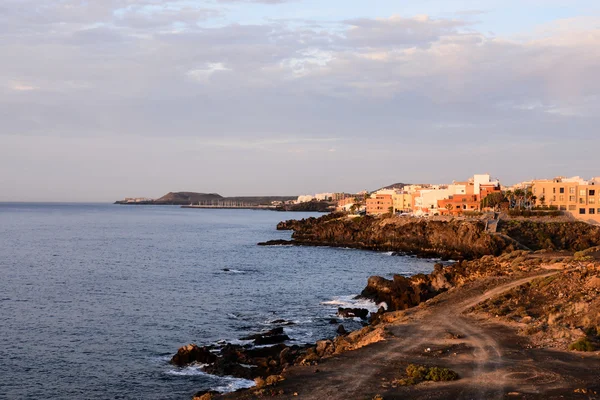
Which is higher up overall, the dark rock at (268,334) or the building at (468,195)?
the building at (468,195)

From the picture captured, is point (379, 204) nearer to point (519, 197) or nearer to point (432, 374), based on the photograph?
point (519, 197)

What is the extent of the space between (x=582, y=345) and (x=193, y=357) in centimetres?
2180

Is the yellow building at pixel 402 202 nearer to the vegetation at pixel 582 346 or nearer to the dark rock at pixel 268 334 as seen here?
the dark rock at pixel 268 334

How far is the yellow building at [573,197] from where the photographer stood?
381ft

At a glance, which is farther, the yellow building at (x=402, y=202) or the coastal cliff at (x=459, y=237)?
the yellow building at (x=402, y=202)

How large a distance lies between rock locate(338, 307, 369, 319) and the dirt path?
12.8 metres

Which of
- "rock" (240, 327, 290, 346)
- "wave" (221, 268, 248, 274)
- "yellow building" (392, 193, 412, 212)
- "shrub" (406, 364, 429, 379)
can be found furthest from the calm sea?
"yellow building" (392, 193, 412, 212)

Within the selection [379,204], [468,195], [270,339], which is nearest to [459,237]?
[468,195]

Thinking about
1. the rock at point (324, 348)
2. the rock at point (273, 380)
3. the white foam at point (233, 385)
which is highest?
the rock at point (273, 380)

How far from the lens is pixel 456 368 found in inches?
1035

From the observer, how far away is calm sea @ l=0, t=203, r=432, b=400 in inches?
1304

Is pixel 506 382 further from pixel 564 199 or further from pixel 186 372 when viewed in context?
pixel 564 199

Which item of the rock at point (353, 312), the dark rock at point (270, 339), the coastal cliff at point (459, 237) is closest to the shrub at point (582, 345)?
the dark rock at point (270, 339)

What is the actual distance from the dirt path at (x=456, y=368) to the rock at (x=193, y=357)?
9025 mm
